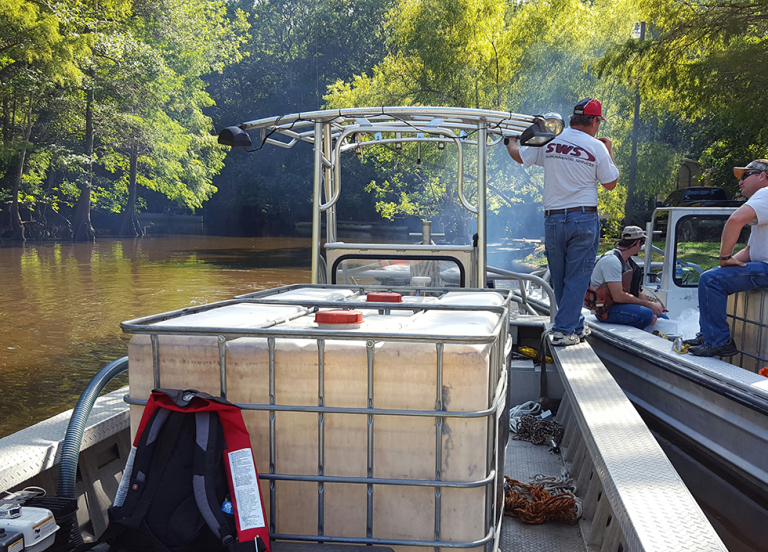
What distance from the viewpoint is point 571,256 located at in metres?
4.92

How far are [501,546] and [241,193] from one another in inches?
2138

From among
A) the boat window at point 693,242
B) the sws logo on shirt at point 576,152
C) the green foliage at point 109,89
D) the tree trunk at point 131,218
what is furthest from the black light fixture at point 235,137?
the tree trunk at point 131,218

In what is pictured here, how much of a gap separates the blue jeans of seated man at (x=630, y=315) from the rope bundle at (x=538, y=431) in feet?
5.39

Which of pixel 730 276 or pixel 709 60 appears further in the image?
pixel 709 60

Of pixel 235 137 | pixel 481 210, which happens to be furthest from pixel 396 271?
pixel 235 137

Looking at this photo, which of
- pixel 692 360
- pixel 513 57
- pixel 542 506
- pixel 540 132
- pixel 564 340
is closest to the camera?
pixel 542 506

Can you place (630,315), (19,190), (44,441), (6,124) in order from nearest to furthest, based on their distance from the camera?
(44,441)
(630,315)
(6,124)
(19,190)

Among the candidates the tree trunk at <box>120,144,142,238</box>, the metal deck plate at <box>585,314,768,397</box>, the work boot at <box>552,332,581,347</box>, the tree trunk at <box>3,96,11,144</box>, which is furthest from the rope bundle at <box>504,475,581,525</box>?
the tree trunk at <box>120,144,142,238</box>

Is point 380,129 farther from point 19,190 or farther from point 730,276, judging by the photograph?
point 19,190

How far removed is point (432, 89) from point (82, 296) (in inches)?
584

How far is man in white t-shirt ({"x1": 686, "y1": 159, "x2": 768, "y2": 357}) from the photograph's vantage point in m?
4.68

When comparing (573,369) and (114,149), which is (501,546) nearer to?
(573,369)

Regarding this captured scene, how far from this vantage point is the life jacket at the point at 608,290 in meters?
6.37

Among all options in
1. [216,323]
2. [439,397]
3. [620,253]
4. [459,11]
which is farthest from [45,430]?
[459,11]
